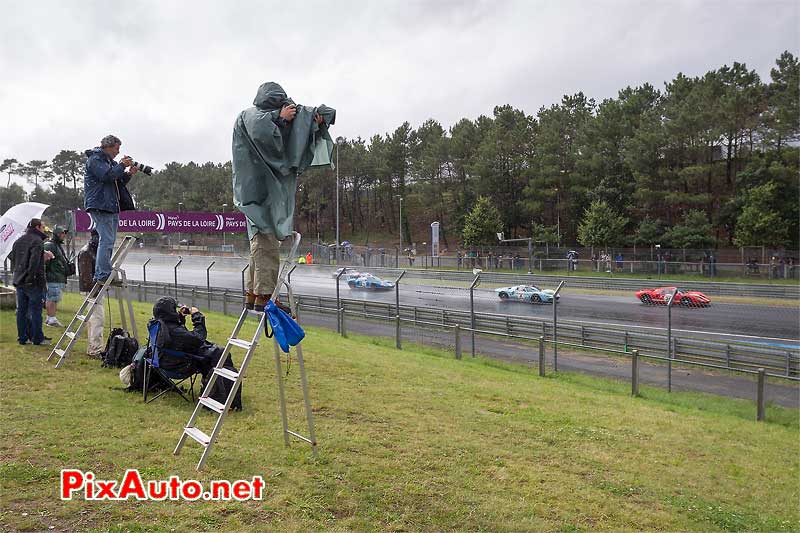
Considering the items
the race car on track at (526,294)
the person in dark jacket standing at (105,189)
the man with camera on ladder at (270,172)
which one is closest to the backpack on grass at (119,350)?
the person in dark jacket standing at (105,189)

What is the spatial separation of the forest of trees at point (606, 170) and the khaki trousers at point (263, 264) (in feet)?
149

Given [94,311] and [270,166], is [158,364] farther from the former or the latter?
[270,166]

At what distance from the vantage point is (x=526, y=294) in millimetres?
17219

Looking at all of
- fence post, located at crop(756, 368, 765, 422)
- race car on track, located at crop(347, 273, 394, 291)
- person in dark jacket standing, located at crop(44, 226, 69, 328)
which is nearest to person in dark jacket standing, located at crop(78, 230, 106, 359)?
person in dark jacket standing, located at crop(44, 226, 69, 328)

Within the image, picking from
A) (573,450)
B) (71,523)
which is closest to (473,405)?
(573,450)

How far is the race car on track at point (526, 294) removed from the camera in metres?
17.1

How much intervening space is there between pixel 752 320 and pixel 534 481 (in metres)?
12.1

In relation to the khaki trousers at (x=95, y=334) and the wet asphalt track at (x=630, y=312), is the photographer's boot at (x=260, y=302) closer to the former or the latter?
the khaki trousers at (x=95, y=334)

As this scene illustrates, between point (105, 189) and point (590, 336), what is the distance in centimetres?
1214

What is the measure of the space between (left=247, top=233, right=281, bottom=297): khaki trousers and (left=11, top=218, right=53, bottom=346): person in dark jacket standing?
185 inches

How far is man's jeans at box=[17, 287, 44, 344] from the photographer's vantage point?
830 cm

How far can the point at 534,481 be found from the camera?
5430 millimetres

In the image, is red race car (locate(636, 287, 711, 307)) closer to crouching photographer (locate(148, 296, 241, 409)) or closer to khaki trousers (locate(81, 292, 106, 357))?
crouching photographer (locate(148, 296, 241, 409))

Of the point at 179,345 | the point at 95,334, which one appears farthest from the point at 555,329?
the point at 179,345
